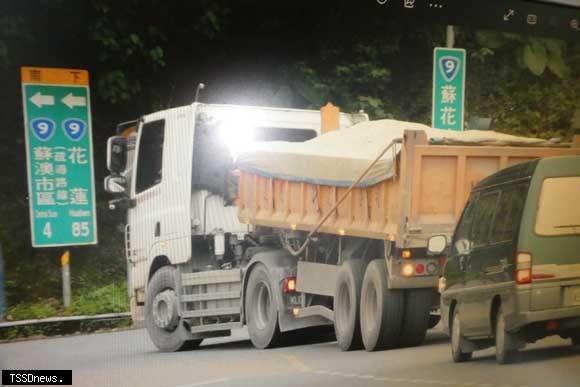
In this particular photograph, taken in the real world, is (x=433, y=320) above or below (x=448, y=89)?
below

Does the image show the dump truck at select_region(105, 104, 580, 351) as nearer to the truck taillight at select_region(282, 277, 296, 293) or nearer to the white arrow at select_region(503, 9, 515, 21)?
the truck taillight at select_region(282, 277, 296, 293)

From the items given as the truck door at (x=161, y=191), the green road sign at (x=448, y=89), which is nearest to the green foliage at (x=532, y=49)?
the green road sign at (x=448, y=89)

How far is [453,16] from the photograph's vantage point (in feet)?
17.0

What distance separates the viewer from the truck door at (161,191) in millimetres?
4875

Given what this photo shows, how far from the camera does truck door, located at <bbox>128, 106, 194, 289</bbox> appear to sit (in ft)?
16.0

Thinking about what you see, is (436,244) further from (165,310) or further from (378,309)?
(165,310)

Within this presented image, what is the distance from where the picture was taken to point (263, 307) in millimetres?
6711

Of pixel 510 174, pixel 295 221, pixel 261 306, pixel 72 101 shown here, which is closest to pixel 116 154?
pixel 72 101

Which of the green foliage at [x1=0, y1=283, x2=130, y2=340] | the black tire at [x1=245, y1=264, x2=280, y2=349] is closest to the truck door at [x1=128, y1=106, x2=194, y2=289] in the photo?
the green foliage at [x1=0, y1=283, x2=130, y2=340]

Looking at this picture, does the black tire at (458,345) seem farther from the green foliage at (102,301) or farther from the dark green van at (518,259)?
the green foliage at (102,301)

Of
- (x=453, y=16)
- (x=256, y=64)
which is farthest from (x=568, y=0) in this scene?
(x=256, y=64)

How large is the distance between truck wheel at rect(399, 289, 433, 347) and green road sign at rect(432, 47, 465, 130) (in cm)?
86

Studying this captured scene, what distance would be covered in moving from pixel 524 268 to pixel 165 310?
1819 millimetres

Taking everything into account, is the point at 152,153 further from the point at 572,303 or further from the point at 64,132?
the point at 572,303
